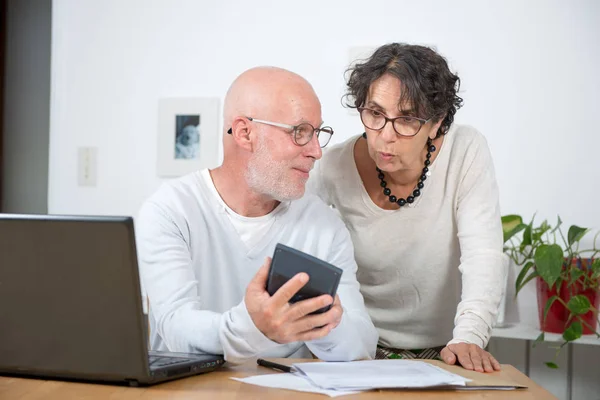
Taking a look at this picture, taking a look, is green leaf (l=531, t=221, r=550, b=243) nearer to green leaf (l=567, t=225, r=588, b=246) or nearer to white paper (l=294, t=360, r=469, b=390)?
green leaf (l=567, t=225, r=588, b=246)

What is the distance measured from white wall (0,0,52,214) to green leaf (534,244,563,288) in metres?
2.23

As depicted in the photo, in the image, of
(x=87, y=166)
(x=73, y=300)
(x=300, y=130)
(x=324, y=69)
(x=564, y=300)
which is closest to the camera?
(x=73, y=300)

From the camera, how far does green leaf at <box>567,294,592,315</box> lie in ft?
8.47

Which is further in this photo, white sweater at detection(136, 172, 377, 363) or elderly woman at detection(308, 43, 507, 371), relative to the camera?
elderly woman at detection(308, 43, 507, 371)

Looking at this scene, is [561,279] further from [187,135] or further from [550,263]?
[187,135]

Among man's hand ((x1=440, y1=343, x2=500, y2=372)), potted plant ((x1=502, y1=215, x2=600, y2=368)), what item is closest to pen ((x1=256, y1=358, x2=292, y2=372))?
man's hand ((x1=440, y1=343, x2=500, y2=372))

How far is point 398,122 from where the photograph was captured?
1812 mm

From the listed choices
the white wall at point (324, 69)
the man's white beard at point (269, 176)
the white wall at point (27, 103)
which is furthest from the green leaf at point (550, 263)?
the white wall at point (27, 103)

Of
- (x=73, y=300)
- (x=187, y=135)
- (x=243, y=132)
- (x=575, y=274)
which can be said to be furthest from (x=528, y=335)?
(x=73, y=300)

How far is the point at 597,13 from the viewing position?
9.49ft

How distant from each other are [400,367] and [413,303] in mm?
729

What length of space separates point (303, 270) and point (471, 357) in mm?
530

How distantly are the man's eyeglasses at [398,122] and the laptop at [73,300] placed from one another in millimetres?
878

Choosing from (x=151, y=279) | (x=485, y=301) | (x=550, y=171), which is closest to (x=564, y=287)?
(x=550, y=171)
